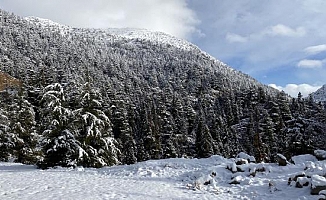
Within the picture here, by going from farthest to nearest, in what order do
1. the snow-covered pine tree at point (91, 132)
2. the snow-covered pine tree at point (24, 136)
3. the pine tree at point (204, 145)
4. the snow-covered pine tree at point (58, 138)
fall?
1. the pine tree at point (204, 145)
2. the snow-covered pine tree at point (24, 136)
3. the snow-covered pine tree at point (91, 132)
4. the snow-covered pine tree at point (58, 138)

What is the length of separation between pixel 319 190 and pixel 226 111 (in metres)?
91.9

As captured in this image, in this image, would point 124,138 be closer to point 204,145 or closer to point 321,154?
point 204,145

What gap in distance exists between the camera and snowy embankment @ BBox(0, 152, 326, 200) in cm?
1172

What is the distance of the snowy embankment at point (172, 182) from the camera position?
461 inches

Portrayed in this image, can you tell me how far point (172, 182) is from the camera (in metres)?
14.1

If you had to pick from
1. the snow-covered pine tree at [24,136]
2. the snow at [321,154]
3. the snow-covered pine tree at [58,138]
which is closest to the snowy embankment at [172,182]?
the snow at [321,154]

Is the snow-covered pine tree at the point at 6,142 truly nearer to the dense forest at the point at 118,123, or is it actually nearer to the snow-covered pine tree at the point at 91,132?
the dense forest at the point at 118,123

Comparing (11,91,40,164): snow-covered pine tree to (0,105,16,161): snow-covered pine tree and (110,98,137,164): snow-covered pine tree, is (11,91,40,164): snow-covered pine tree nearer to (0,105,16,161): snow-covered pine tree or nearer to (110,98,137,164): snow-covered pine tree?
(0,105,16,161): snow-covered pine tree

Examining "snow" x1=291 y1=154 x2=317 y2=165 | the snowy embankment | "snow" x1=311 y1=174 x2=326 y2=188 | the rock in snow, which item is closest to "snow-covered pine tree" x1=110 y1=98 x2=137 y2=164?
the snowy embankment

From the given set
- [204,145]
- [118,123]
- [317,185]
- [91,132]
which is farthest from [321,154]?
[118,123]

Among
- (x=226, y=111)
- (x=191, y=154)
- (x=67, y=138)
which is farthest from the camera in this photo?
(x=226, y=111)

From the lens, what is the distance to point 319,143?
20984mm

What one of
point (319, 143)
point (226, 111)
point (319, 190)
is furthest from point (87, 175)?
point (226, 111)

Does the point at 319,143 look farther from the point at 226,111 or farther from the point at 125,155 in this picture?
the point at 226,111
